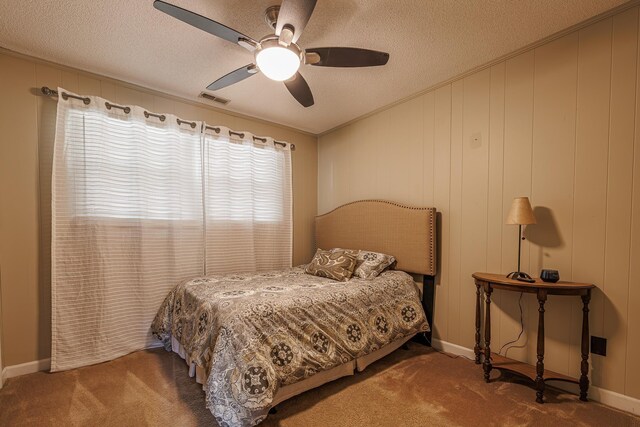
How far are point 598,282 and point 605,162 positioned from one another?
80cm

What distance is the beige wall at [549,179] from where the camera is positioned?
5.84 ft

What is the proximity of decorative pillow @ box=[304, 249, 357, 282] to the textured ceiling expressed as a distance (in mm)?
1704

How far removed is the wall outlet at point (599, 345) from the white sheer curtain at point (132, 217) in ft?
→ 9.90

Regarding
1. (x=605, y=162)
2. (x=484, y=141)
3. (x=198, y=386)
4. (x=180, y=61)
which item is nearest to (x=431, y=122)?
(x=484, y=141)

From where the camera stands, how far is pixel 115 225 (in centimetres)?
250

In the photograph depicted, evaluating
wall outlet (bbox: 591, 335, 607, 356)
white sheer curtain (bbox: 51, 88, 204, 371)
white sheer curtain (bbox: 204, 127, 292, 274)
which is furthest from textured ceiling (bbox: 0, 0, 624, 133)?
wall outlet (bbox: 591, 335, 607, 356)

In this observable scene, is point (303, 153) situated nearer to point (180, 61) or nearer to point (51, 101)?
point (180, 61)

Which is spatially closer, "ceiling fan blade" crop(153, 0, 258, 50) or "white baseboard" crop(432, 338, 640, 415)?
"ceiling fan blade" crop(153, 0, 258, 50)

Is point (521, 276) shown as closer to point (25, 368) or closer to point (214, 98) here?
point (214, 98)

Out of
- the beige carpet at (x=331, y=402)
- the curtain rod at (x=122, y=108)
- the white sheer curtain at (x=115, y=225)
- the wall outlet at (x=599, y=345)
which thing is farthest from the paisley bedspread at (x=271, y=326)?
the curtain rod at (x=122, y=108)

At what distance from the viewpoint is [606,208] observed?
1.83 metres

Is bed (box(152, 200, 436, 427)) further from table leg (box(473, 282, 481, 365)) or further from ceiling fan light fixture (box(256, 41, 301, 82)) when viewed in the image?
ceiling fan light fixture (box(256, 41, 301, 82))

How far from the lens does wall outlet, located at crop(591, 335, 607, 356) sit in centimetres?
182

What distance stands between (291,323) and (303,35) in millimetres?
2019
